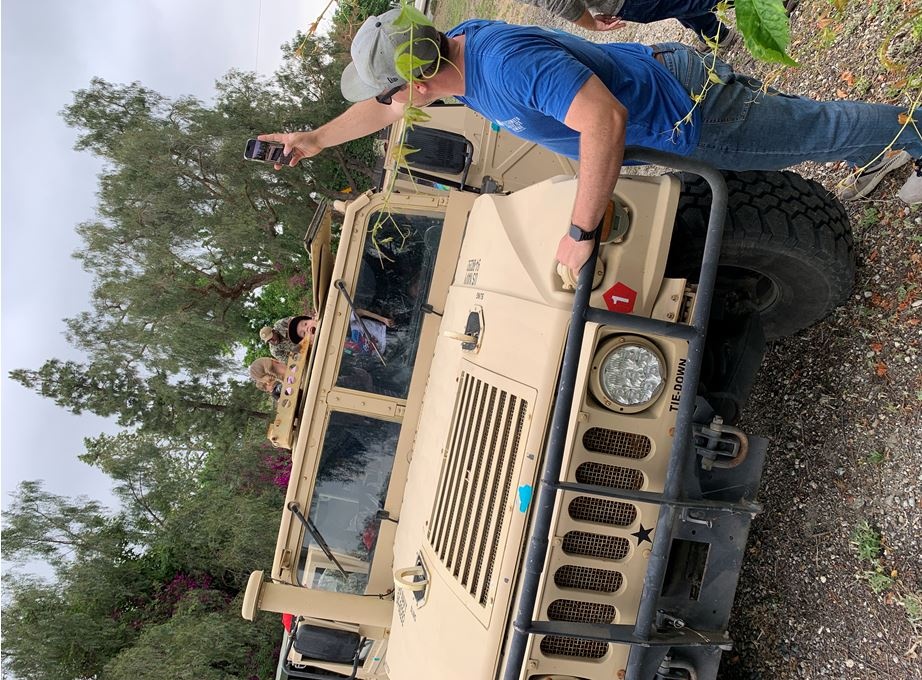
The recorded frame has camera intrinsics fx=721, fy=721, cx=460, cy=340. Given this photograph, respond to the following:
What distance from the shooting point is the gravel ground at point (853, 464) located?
2.86 m

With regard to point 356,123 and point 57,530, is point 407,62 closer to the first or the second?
point 356,123

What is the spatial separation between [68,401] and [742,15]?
1119cm

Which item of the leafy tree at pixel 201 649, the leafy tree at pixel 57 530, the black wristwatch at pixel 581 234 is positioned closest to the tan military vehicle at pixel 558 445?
the black wristwatch at pixel 581 234

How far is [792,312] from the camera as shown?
3113mm

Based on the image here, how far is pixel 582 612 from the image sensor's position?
2.35 metres

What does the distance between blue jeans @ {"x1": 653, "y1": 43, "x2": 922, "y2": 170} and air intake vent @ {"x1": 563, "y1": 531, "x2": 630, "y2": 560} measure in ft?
4.35

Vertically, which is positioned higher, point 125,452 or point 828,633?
point 828,633

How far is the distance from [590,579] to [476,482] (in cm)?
55

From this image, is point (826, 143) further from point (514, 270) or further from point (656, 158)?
point (514, 270)

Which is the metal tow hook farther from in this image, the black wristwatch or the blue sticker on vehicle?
the black wristwatch

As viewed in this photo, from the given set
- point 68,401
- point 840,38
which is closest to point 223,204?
point 68,401

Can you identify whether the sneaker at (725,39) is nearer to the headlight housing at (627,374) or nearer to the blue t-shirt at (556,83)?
the blue t-shirt at (556,83)

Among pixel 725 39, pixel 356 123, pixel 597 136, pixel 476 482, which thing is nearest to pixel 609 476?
pixel 476 482

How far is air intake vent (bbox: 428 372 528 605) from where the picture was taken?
248cm
